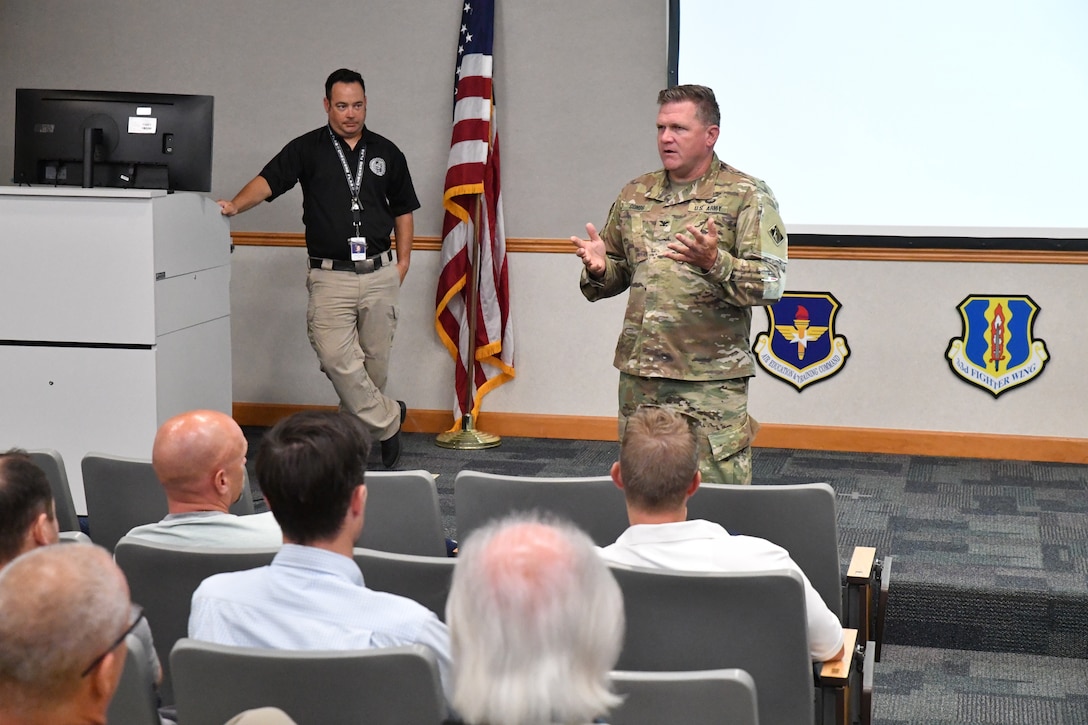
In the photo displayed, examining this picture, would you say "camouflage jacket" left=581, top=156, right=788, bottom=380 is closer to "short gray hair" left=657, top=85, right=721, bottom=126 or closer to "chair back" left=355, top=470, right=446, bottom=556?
"short gray hair" left=657, top=85, right=721, bottom=126

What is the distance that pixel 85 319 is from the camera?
5.01 meters

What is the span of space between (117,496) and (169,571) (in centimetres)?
93

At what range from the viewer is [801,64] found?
6.04m

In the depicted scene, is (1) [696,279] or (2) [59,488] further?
(1) [696,279]

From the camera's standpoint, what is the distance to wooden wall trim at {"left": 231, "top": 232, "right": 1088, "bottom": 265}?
5855 millimetres

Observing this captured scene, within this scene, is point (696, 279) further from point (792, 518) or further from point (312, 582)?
point (312, 582)

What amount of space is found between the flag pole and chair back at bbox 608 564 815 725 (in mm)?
4107

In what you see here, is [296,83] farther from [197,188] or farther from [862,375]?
[862,375]

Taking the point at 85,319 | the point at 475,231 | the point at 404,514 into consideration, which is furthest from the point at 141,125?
the point at 404,514

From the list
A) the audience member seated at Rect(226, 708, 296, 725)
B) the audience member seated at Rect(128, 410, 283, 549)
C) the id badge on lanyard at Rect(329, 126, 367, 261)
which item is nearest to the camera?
the audience member seated at Rect(226, 708, 296, 725)

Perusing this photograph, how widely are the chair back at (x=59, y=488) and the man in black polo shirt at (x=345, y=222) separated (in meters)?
2.66

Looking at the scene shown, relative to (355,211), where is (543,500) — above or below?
below

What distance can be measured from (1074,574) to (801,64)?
290 cm

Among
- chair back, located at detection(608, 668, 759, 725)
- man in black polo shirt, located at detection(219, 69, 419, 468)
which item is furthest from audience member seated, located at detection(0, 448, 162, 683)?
man in black polo shirt, located at detection(219, 69, 419, 468)
